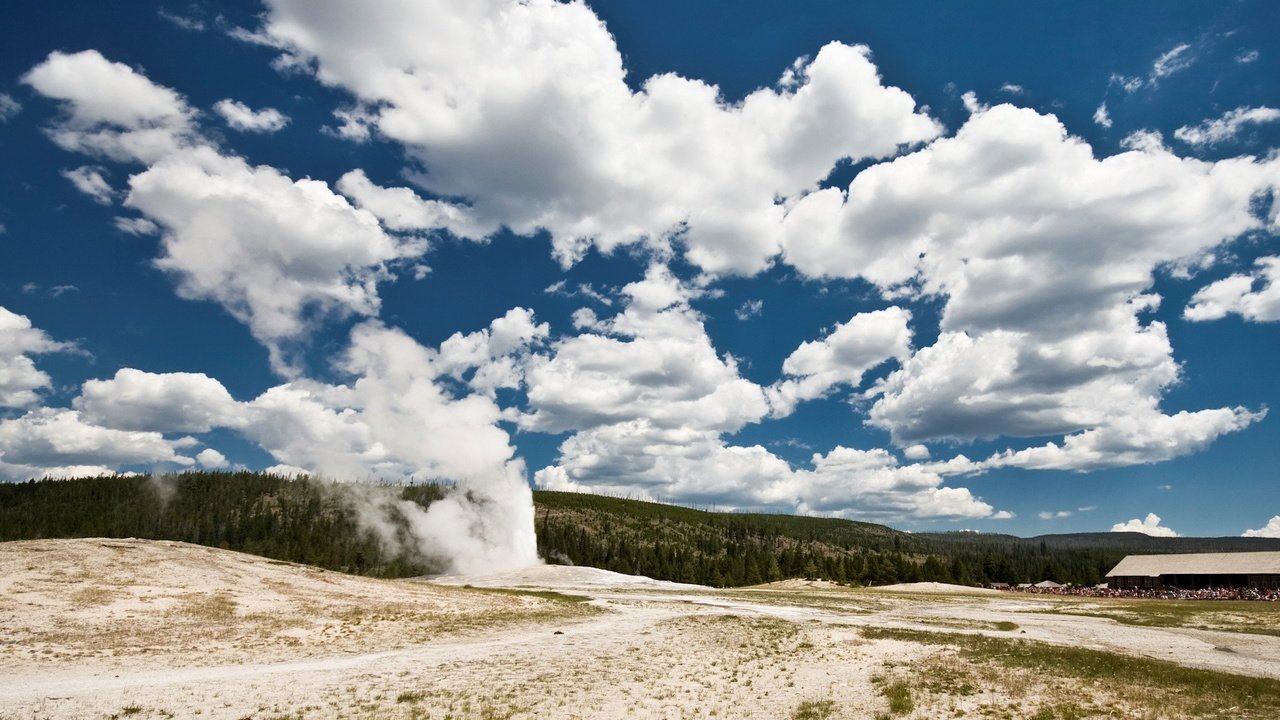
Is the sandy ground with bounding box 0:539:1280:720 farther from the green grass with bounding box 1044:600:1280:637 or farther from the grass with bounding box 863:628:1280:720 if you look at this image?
the green grass with bounding box 1044:600:1280:637

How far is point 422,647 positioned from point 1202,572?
108209 mm

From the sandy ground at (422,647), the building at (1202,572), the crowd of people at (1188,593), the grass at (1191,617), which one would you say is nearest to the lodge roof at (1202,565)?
the building at (1202,572)

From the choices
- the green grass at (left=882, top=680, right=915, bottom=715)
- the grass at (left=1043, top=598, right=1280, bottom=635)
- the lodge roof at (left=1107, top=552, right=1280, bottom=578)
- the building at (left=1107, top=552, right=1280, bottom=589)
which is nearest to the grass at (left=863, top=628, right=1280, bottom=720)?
the green grass at (left=882, top=680, right=915, bottom=715)

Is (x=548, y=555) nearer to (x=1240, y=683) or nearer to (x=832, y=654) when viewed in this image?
(x=832, y=654)

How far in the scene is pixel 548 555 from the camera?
148 m

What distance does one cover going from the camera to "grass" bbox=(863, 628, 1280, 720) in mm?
18562

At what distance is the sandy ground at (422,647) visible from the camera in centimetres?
1994

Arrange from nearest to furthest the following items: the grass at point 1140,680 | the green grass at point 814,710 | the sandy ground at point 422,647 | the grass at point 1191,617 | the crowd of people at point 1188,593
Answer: the grass at point 1140,680
the green grass at point 814,710
the sandy ground at point 422,647
the grass at point 1191,617
the crowd of people at point 1188,593

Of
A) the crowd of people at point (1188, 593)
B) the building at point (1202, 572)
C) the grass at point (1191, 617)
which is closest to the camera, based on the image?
the grass at point (1191, 617)

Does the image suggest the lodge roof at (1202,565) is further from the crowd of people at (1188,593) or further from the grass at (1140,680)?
the grass at (1140,680)

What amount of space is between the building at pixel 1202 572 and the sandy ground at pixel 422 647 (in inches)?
2256

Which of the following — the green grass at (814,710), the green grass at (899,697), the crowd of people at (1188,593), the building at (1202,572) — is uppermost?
the green grass at (899,697)

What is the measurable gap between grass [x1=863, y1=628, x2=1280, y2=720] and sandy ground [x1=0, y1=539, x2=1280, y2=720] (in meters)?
1.67

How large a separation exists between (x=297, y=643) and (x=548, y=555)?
393 feet
